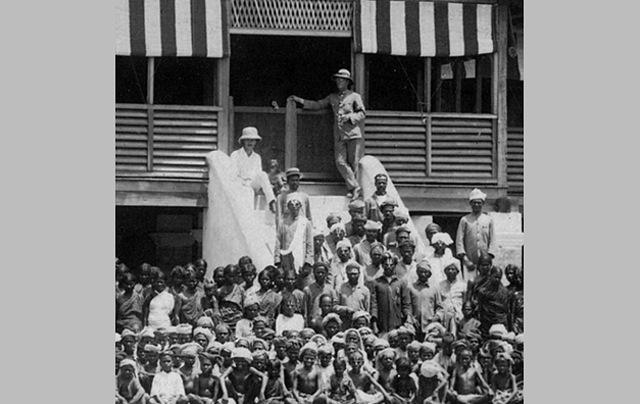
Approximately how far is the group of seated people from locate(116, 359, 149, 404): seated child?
0.4 inches

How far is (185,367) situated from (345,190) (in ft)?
13.0

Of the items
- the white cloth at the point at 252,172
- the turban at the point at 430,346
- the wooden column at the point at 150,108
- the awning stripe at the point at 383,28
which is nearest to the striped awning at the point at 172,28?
the wooden column at the point at 150,108

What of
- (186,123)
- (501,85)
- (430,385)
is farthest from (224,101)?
(430,385)

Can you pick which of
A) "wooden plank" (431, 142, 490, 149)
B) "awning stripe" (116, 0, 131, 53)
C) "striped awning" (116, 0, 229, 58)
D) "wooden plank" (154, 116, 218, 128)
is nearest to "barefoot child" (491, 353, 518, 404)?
"wooden plank" (431, 142, 490, 149)

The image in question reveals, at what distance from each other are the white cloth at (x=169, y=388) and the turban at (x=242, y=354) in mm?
632

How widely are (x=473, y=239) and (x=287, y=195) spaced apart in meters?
2.28

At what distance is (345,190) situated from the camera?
915 inches

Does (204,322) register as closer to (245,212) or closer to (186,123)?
(245,212)

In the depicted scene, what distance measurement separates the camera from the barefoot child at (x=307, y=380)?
2017 centimetres

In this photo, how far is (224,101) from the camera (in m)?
23.8

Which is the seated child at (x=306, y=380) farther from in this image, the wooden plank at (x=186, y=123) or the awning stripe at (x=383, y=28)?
the awning stripe at (x=383, y=28)

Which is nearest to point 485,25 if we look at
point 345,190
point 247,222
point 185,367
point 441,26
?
point 441,26

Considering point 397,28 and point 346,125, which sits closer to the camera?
point 346,125

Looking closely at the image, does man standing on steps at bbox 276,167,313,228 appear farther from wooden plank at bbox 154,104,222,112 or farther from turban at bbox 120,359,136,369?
turban at bbox 120,359,136,369
